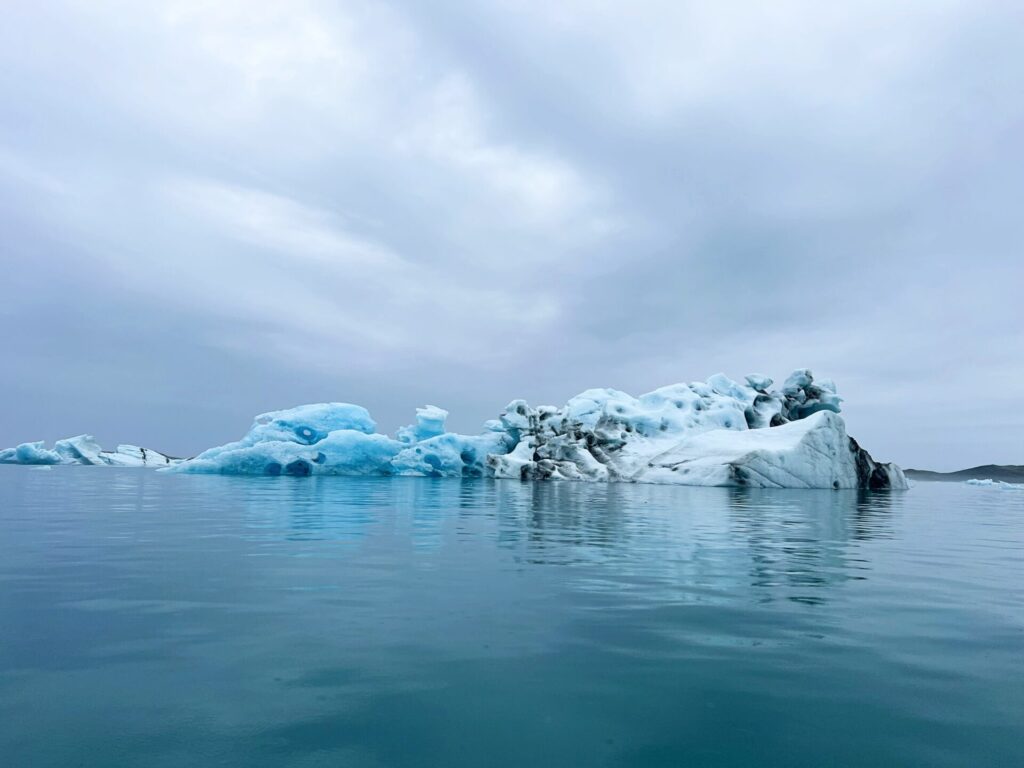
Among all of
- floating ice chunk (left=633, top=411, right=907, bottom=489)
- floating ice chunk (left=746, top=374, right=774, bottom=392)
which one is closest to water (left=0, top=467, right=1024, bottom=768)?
floating ice chunk (left=633, top=411, right=907, bottom=489)

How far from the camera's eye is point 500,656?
4172mm

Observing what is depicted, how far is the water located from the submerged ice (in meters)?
25.5

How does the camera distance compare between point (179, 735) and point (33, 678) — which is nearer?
point (179, 735)

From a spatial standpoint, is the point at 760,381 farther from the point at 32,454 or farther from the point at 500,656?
the point at 32,454

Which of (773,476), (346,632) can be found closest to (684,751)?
(346,632)

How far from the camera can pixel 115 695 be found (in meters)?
3.36

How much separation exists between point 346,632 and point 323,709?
141 centimetres

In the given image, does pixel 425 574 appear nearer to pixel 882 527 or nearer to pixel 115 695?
pixel 115 695

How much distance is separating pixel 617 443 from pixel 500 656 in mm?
37405

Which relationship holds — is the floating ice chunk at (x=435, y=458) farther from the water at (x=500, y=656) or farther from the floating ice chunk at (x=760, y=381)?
the water at (x=500, y=656)

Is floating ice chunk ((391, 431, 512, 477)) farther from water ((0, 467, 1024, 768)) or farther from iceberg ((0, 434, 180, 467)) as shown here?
iceberg ((0, 434, 180, 467))

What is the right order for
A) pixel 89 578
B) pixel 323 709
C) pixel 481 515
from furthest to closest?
pixel 481 515
pixel 89 578
pixel 323 709

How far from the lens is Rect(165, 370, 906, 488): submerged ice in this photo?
108 ft

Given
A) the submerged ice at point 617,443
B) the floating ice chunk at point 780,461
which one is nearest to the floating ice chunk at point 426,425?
the submerged ice at point 617,443
